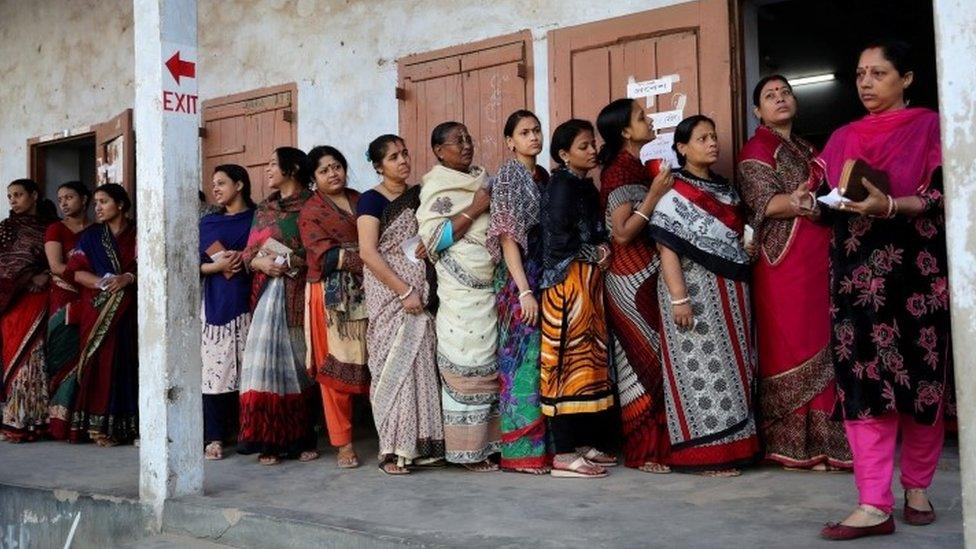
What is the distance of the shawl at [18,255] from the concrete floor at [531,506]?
6.24 ft

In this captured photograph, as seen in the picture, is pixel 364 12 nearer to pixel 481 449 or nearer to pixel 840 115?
pixel 481 449

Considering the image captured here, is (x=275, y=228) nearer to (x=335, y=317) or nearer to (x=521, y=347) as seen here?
(x=335, y=317)

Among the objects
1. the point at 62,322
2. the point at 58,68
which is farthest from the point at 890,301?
the point at 58,68

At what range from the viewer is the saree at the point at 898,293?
3076mm

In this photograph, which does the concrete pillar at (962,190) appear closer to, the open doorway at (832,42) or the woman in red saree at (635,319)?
the woman in red saree at (635,319)

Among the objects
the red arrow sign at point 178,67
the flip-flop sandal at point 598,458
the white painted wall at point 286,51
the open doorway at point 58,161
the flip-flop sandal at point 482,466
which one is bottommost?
the flip-flop sandal at point 482,466

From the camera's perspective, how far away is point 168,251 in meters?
4.17

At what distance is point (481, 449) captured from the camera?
15.1 feet

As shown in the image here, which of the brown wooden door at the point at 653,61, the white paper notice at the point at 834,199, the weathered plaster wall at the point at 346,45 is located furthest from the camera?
the weathered plaster wall at the point at 346,45

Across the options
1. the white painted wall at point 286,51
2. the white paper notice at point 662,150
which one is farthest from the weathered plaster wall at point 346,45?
the white paper notice at point 662,150

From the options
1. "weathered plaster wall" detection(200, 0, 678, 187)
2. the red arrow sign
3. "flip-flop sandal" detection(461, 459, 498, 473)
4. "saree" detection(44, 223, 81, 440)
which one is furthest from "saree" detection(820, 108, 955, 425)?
"saree" detection(44, 223, 81, 440)

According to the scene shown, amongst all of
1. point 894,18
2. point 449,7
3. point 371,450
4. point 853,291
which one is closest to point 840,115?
point 894,18

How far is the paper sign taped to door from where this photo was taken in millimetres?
4945

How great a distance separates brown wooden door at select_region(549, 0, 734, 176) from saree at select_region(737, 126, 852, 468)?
0.50 metres
